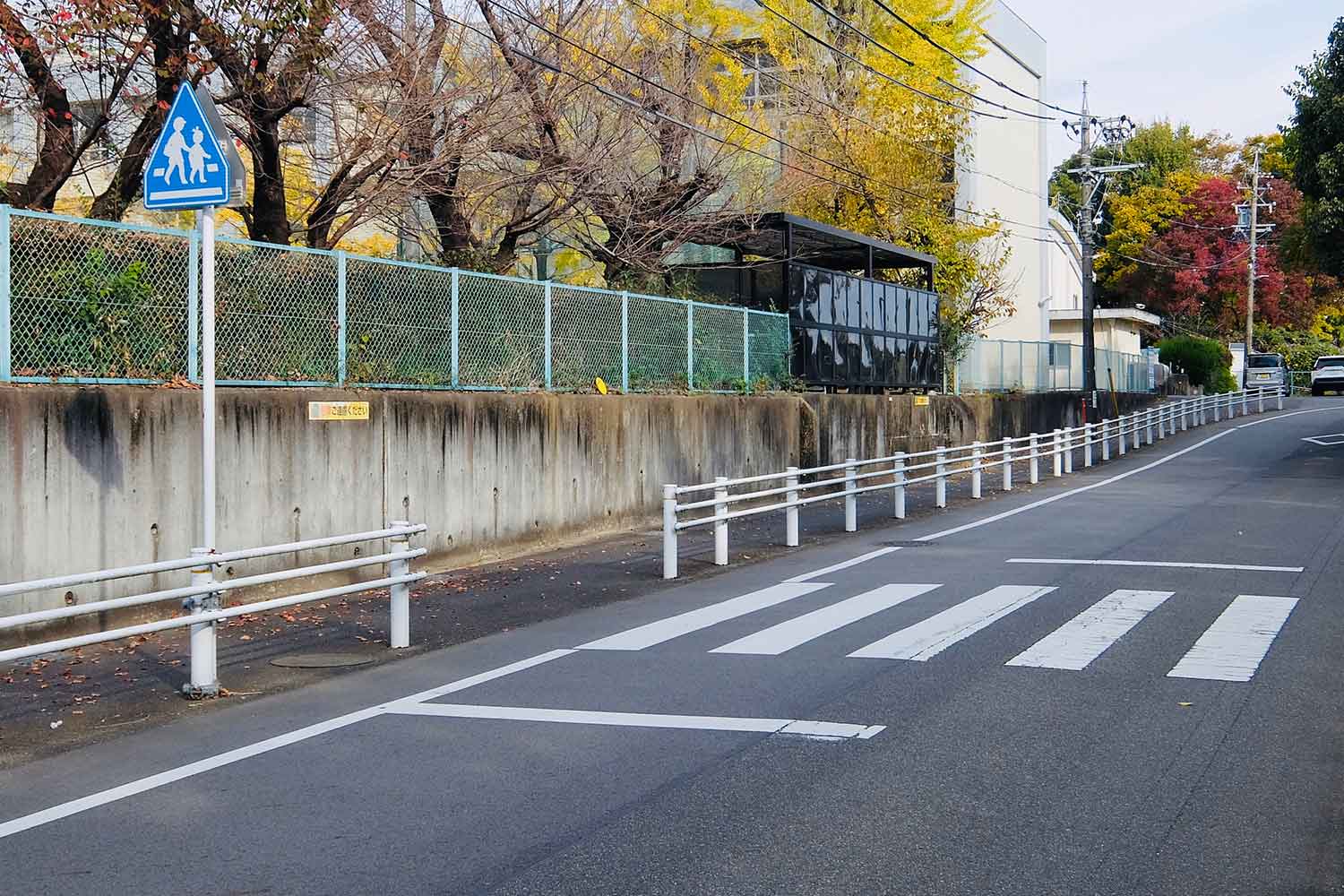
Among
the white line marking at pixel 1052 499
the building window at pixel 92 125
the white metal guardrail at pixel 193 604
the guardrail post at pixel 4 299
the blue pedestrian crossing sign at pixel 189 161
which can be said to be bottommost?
the white line marking at pixel 1052 499

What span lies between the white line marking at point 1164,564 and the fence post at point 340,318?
7.30 m

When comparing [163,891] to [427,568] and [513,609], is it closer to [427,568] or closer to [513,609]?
[513,609]

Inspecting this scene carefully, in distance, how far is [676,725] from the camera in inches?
279

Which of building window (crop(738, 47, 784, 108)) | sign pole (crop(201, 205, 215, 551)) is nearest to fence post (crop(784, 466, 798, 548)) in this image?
sign pole (crop(201, 205, 215, 551))

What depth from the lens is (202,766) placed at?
6.50 metres

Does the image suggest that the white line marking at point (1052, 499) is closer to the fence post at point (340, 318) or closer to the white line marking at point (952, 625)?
the white line marking at point (952, 625)

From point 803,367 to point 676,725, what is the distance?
60.3ft

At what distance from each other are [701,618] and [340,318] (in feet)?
16.4

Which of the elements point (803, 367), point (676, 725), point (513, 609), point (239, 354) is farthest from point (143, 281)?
point (803, 367)

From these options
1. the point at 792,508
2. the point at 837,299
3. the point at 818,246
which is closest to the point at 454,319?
the point at 792,508

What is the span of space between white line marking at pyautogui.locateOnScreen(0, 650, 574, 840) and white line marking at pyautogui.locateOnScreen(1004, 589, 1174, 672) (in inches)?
144

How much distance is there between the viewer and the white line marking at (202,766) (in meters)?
5.69

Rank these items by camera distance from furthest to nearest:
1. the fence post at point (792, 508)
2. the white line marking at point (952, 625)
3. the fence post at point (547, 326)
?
1. the fence post at point (547, 326)
2. the fence post at point (792, 508)
3. the white line marking at point (952, 625)

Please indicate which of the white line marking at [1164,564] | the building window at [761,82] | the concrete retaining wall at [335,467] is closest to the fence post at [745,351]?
the concrete retaining wall at [335,467]
